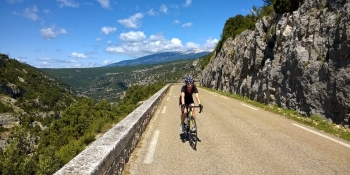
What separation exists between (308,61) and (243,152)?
29.2 ft

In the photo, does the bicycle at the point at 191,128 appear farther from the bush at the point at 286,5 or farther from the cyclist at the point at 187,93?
the bush at the point at 286,5

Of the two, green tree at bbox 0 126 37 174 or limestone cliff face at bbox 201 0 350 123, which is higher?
limestone cliff face at bbox 201 0 350 123

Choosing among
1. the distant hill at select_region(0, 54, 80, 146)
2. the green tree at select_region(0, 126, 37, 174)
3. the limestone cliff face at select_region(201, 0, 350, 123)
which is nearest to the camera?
the green tree at select_region(0, 126, 37, 174)

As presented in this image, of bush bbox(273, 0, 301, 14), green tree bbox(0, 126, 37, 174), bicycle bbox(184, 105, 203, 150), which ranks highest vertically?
bush bbox(273, 0, 301, 14)

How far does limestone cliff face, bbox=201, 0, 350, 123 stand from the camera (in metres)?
9.98

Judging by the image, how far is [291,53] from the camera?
14.6m

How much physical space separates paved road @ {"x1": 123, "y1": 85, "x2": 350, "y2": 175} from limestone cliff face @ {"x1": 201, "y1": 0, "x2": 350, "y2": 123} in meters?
2.66

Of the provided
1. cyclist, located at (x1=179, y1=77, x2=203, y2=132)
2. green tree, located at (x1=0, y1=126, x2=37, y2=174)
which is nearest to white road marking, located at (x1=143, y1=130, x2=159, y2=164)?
cyclist, located at (x1=179, y1=77, x2=203, y2=132)

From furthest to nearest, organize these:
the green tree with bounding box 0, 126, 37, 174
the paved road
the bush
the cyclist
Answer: the bush → the green tree with bounding box 0, 126, 37, 174 → the cyclist → the paved road

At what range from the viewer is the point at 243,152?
611 cm

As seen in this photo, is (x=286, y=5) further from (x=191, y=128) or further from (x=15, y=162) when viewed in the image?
(x=15, y=162)

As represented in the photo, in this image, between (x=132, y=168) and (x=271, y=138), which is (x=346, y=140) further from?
(x=132, y=168)

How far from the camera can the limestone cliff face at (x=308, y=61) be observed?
9984 mm

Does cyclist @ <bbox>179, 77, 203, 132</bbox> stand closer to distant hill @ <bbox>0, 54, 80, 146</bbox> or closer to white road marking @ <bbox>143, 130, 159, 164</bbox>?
white road marking @ <bbox>143, 130, 159, 164</bbox>
